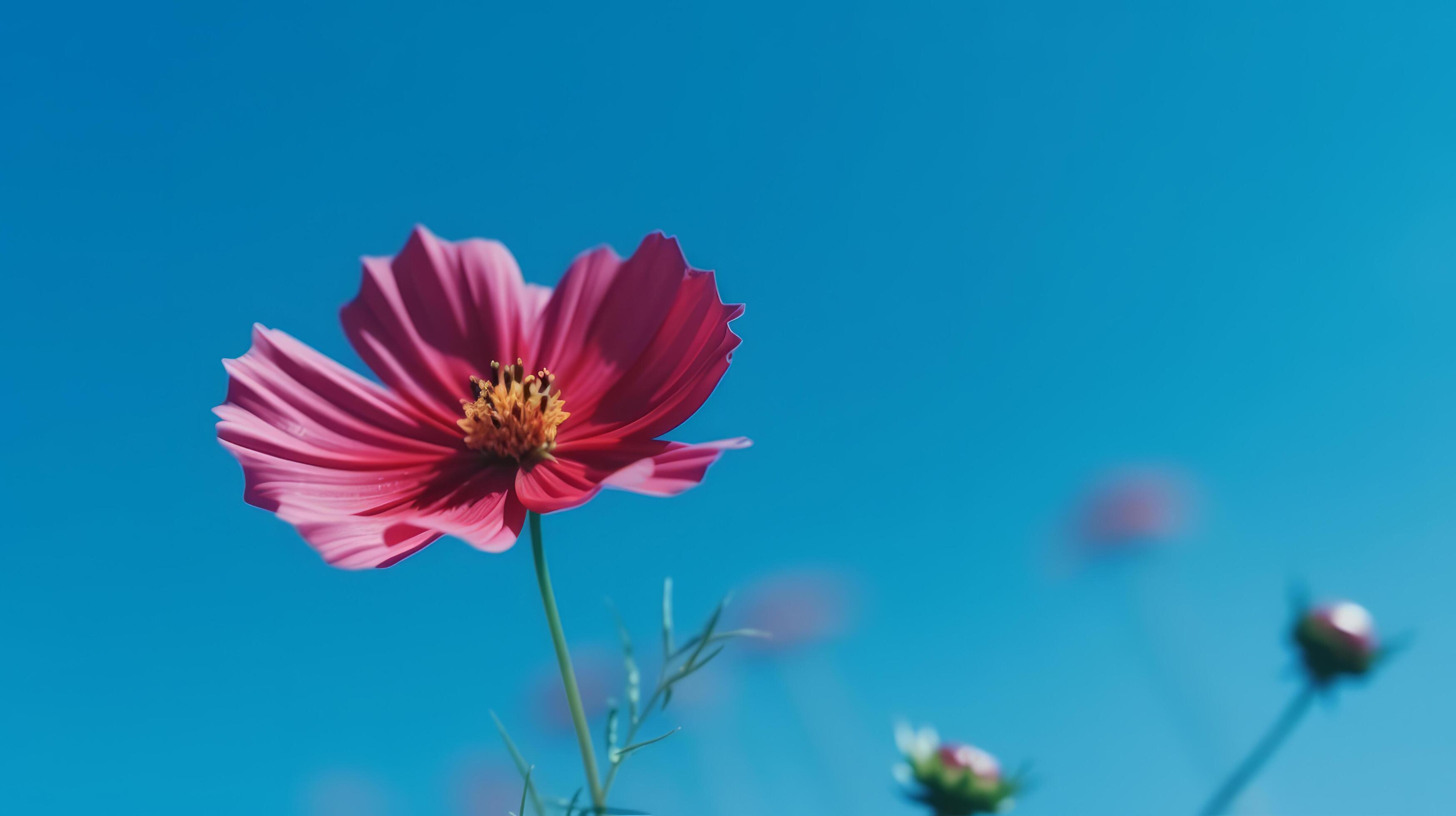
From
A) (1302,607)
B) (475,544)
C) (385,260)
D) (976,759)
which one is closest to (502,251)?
(385,260)

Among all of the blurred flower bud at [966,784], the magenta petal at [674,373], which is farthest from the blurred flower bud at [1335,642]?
the magenta petal at [674,373]

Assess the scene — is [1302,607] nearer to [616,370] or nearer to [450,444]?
[616,370]

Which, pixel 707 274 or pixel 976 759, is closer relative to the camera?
pixel 707 274

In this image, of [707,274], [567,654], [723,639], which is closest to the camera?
[567,654]

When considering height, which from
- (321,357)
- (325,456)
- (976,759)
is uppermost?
(321,357)

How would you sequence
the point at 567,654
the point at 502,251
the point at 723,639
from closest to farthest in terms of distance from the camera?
the point at 567,654 → the point at 723,639 → the point at 502,251

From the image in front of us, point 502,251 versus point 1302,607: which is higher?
point 502,251

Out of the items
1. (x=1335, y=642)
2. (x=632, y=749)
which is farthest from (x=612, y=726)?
(x=1335, y=642)
